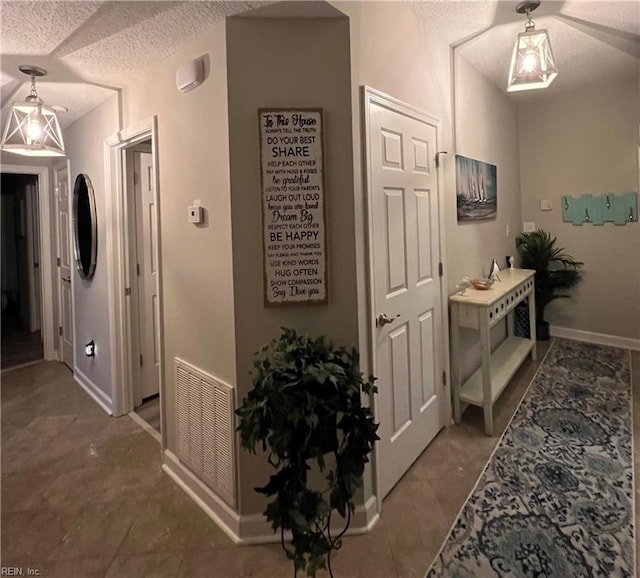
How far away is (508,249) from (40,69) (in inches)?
158

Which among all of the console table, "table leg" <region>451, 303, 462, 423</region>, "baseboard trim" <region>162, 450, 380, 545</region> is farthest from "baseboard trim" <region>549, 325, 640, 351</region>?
"baseboard trim" <region>162, 450, 380, 545</region>

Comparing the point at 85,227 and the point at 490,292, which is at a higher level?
the point at 85,227

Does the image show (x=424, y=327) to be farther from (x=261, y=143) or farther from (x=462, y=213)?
(x=261, y=143)

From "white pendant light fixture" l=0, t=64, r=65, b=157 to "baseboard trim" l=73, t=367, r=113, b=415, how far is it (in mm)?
1799

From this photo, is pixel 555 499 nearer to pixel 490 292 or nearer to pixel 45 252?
pixel 490 292

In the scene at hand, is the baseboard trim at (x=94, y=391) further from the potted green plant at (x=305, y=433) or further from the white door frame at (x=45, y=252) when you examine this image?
the potted green plant at (x=305, y=433)

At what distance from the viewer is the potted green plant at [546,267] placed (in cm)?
409

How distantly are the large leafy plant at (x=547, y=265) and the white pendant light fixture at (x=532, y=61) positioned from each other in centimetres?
231

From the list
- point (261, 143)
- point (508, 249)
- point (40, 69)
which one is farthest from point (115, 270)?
point (508, 249)

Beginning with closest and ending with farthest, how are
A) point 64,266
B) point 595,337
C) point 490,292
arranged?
point 490,292, point 64,266, point 595,337

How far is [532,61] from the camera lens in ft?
6.95

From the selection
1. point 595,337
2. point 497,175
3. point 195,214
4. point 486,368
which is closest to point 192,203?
point 195,214

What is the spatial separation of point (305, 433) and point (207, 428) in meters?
0.79

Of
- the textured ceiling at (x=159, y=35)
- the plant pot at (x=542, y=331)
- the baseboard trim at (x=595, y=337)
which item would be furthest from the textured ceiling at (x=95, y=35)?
the baseboard trim at (x=595, y=337)
